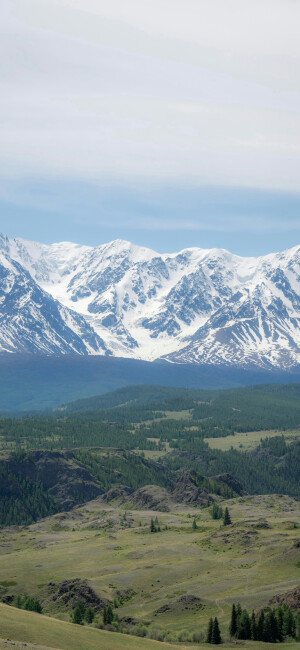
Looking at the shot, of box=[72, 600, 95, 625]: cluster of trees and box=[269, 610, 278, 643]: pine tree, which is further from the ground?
box=[269, 610, 278, 643]: pine tree

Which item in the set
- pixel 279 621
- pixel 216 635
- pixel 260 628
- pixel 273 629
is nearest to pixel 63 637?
pixel 216 635

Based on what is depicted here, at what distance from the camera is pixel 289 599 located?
11275 cm

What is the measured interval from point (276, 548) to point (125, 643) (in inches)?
2674

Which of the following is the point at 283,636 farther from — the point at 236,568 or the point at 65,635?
the point at 236,568

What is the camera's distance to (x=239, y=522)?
196 metres

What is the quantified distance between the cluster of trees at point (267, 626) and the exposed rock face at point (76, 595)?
33762 mm

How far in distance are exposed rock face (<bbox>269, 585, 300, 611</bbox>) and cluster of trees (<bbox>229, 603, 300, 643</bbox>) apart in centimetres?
238

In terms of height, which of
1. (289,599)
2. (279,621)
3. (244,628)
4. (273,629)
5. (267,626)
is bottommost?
(244,628)

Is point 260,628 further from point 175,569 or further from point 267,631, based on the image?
point 175,569

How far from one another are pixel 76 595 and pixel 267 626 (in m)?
44.8

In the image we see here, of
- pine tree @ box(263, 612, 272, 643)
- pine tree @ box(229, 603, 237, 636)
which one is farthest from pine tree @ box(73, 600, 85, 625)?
pine tree @ box(263, 612, 272, 643)

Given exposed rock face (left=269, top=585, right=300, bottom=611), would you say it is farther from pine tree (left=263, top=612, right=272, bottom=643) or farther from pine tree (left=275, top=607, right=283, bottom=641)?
pine tree (left=263, top=612, right=272, bottom=643)

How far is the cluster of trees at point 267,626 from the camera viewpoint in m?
104

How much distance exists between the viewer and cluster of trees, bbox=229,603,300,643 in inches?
4082
